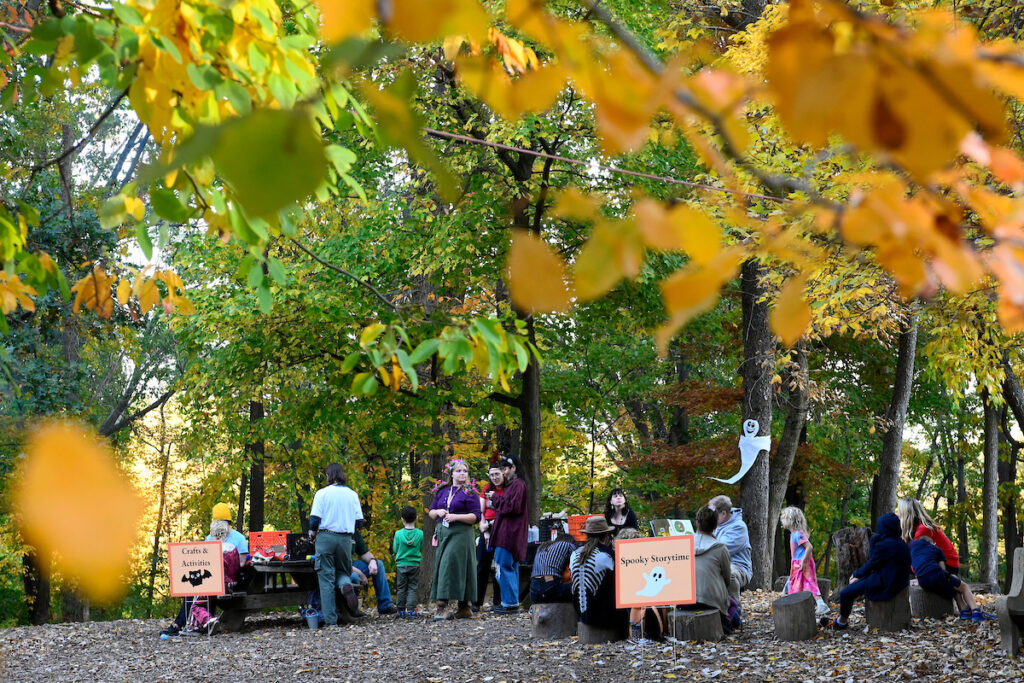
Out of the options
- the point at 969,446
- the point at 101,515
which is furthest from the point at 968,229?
the point at 969,446

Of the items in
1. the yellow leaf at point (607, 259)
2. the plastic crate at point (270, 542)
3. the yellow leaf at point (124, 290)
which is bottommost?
the plastic crate at point (270, 542)

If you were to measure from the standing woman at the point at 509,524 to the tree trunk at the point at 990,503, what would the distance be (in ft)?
28.3

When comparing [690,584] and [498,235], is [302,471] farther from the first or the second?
[690,584]

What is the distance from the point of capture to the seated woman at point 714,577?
26.7ft

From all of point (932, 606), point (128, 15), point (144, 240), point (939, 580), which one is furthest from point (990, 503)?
point (128, 15)

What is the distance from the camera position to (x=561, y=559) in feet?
28.7

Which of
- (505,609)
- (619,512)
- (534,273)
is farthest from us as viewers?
(505,609)

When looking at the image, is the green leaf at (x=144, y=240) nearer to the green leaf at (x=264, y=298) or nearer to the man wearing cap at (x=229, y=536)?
the green leaf at (x=264, y=298)

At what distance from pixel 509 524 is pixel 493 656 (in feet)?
8.24

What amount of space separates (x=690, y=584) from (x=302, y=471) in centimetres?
1520

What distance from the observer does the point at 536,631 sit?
8.66 meters

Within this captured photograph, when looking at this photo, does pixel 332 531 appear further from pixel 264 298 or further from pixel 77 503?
pixel 77 503

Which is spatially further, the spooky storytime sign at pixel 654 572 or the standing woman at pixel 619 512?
the standing woman at pixel 619 512

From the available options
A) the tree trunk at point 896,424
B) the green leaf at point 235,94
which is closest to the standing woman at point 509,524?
the tree trunk at point 896,424
